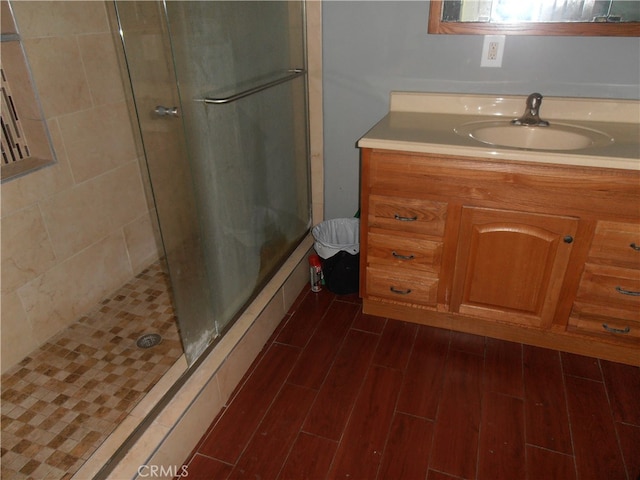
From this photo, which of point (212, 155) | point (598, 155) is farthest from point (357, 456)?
point (598, 155)

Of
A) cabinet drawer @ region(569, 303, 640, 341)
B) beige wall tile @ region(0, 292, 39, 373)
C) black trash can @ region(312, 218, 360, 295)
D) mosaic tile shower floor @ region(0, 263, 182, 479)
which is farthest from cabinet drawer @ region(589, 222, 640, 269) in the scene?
beige wall tile @ region(0, 292, 39, 373)

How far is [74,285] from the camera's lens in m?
1.93

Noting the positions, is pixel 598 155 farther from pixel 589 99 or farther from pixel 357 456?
pixel 357 456

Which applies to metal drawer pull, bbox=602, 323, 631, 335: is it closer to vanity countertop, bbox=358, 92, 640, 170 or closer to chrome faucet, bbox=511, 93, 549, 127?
vanity countertop, bbox=358, 92, 640, 170

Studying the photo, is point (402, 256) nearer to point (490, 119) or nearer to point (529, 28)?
point (490, 119)

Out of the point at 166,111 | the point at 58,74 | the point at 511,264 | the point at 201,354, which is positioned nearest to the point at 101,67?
the point at 58,74

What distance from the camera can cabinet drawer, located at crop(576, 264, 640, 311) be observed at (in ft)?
5.01

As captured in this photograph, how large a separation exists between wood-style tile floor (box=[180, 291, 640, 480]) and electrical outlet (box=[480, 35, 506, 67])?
109 centimetres

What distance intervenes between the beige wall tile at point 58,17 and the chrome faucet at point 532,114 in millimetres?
1673

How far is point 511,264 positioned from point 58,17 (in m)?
1.86

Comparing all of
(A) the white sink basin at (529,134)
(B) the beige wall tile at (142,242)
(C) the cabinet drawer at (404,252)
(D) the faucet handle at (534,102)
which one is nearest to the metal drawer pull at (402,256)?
(C) the cabinet drawer at (404,252)

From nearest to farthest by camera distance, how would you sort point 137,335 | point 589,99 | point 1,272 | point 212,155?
point 212,155, point 1,272, point 589,99, point 137,335

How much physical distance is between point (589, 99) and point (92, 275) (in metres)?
2.11

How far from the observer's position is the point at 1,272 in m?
1.62
